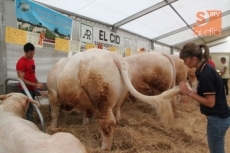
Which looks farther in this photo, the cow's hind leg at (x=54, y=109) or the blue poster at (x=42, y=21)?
the blue poster at (x=42, y=21)

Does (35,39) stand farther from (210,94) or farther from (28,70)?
(210,94)

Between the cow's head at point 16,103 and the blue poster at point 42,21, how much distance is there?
180 centimetres

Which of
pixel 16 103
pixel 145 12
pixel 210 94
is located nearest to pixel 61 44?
pixel 16 103

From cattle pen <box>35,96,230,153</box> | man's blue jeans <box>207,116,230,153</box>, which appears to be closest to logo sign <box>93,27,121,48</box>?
cattle pen <box>35,96,230,153</box>

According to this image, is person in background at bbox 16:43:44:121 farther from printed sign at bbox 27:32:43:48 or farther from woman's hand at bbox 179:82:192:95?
woman's hand at bbox 179:82:192:95

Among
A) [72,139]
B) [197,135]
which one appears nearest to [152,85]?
[197,135]

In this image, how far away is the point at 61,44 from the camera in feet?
15.7

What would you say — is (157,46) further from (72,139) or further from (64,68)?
(72,139)

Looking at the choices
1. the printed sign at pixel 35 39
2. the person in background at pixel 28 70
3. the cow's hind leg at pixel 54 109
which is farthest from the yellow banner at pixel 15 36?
the cow's hind leg at pixel 54 109

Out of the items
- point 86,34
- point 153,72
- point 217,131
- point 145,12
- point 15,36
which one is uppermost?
point 145,12

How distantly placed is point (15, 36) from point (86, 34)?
82.7 inches

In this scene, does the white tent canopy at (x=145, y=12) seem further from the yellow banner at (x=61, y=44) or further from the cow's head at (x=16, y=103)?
the cow's head at (x=16, y=103)

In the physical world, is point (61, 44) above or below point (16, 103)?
above

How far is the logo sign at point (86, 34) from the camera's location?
5.43 m
